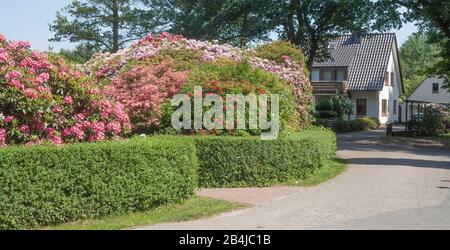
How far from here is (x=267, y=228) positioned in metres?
7.75

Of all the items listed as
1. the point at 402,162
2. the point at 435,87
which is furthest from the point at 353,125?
the point at 435,87

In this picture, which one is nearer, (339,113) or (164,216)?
(164,216)

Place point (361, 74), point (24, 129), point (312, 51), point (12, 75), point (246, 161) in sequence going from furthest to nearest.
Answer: point (361, 74) < point (312, 51) < point (246, 161) < point (12, 75) < point (24, 129)

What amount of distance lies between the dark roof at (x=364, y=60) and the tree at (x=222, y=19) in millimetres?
16982

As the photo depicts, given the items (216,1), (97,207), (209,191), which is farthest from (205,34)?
(97,207)

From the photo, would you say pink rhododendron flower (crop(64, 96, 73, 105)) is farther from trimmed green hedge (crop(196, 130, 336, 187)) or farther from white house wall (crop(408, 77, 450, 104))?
white house wall (crop(408, 77, 450, 104))

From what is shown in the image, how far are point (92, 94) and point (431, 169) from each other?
990 centimetres

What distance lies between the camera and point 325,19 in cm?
3294

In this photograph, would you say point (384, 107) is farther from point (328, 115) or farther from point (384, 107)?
point (328, 115)

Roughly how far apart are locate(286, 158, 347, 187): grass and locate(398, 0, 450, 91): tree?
12.4m

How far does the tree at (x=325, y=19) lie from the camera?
2755 cm

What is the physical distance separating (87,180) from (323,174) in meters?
6.91

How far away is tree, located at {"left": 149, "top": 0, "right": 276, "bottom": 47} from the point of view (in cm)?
3203

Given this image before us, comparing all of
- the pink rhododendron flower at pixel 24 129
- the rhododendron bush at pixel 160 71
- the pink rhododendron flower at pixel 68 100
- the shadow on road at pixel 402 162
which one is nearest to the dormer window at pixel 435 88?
the rhododendron bush at pixel 160 71
